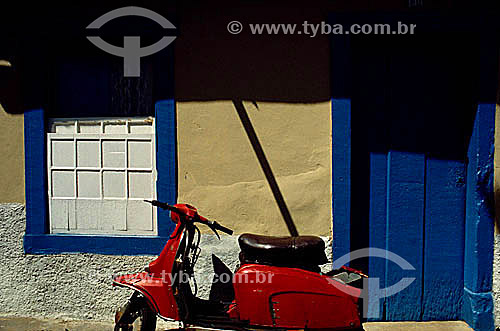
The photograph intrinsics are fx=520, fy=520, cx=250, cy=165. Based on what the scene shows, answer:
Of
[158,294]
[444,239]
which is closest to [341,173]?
[444,239]

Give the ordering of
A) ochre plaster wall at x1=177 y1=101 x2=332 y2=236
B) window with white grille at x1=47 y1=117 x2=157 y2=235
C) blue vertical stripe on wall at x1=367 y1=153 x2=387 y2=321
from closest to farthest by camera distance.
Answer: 1. ochre plaster wall at x1=177 y1=101 x2=332 y2=236
2. blue vertical stripe on wall at x1=367 y1=153 x2=387 y2=321
3. window with white grille at x1=47 y1=117 x2=157 y2=235

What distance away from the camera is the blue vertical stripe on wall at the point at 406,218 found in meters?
4.75

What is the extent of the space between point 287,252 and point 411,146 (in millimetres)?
1667

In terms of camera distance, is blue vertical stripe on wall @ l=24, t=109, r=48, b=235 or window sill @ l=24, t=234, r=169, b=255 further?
blue vertical stripe on wall @ l=24, t=109, r=48, b=235

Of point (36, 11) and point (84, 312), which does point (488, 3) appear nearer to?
point (36, 11)

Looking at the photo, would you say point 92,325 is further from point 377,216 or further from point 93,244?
point 377,216

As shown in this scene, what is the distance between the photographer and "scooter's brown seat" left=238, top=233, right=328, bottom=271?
12.9 feet

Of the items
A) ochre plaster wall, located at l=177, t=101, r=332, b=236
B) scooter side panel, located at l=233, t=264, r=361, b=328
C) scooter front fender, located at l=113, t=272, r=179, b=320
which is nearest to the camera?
scooter side panel, located at l=233, t=264, r=361, b=328

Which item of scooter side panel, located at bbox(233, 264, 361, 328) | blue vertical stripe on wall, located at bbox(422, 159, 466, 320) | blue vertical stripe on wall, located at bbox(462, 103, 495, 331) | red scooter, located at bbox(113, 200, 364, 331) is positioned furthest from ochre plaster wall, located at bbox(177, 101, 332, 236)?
blue vertical stripe on wall, located at bbox(462, 103, 495, 331)

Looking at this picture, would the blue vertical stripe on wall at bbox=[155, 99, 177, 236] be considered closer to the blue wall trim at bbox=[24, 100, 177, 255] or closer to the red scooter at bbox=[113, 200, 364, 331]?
the blue wall trim at bbox=[24, 100, 177, 255]

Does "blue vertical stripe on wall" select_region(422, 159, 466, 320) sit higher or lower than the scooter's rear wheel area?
higher

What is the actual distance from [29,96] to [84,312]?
83.6 inches

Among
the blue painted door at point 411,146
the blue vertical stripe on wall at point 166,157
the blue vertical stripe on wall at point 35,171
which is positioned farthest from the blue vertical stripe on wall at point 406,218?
the blue vertical stripe on wall at point 35,171

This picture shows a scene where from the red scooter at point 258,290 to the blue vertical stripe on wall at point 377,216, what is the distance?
86 centimetres
